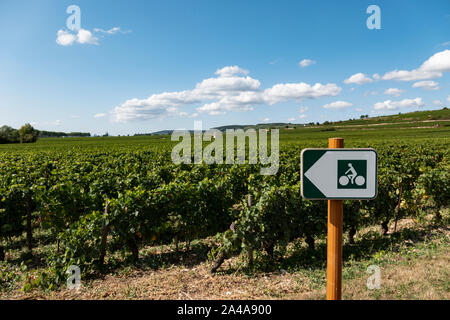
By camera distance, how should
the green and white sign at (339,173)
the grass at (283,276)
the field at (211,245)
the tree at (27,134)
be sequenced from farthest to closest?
the tree at (27,134) → the field at (211,245) → the grass at (283,276) → the green and white sign at (339,173)

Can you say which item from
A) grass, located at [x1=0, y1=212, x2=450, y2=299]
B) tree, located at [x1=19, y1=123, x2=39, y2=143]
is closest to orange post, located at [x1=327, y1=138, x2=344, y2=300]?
grass, located at [x1=0, y1=212, x2=450, y2=299]

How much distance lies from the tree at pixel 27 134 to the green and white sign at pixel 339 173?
103006 mm

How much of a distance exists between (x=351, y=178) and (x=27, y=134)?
357 feet

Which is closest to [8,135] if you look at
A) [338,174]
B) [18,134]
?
[18,134]

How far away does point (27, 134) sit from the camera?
87875mm

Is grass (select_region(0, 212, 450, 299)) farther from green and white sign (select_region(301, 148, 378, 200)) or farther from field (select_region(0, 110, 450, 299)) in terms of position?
green and white sign (select_region(301, 148, 378, 200))

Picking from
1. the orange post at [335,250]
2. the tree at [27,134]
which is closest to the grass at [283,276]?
the orange post at [335,250]

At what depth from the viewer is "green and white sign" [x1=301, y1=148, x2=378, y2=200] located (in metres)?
1.97

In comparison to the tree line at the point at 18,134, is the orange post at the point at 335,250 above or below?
below

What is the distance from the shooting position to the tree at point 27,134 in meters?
83.9

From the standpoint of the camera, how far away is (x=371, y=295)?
12.6 ft

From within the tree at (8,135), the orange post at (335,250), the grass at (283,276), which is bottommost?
the grass at (283,276)

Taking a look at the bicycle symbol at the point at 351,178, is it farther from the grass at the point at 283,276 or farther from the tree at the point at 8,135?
the tree at the point at 8,135
